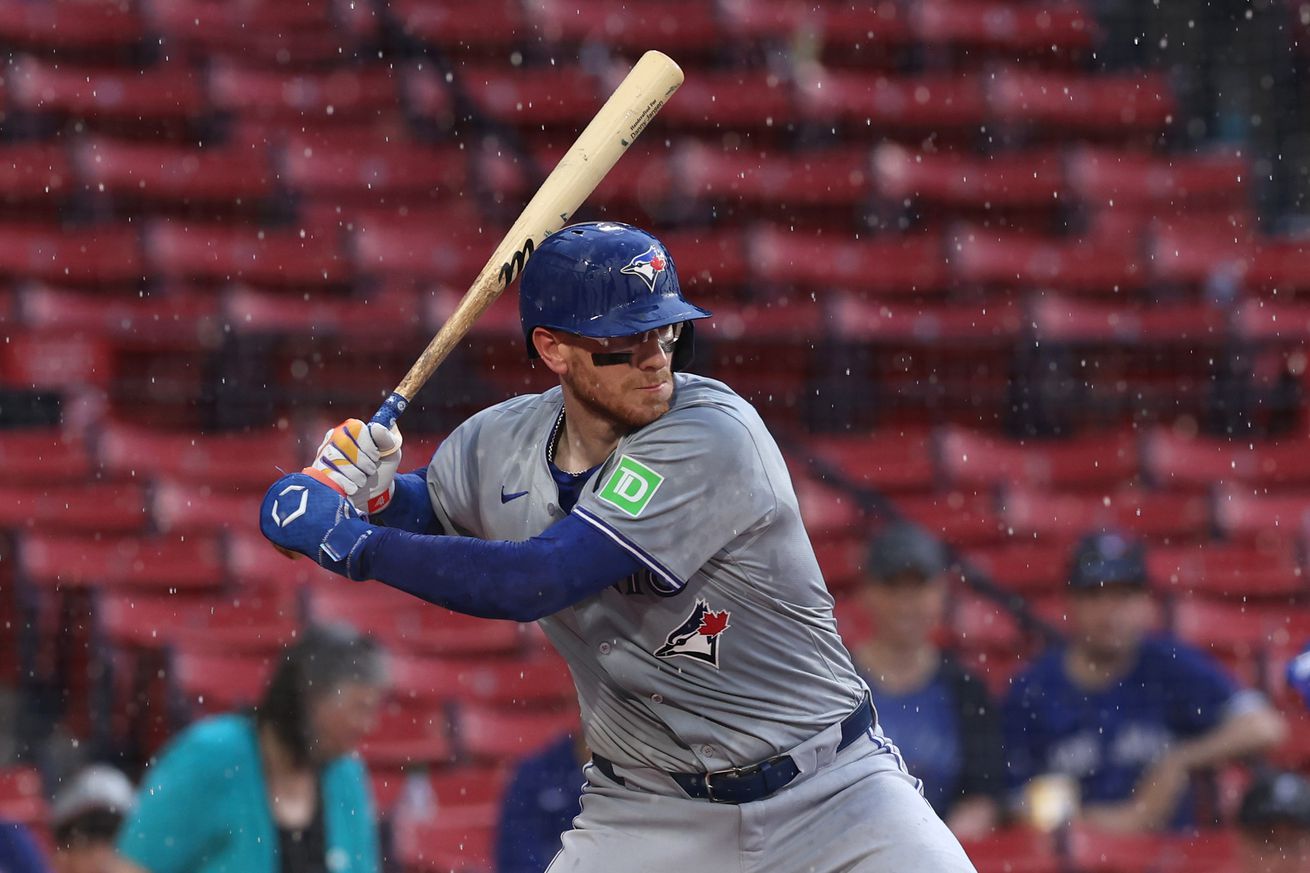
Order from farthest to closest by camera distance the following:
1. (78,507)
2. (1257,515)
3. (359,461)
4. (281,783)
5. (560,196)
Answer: (1257,515) < (78,507) < (281,783) < (560,196) < (359,461)

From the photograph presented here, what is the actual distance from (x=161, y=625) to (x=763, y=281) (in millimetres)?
2563

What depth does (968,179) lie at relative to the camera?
7.15 metres

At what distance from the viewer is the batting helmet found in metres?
2.45

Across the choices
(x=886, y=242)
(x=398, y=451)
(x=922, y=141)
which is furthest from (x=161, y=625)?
(x=922, y=141)

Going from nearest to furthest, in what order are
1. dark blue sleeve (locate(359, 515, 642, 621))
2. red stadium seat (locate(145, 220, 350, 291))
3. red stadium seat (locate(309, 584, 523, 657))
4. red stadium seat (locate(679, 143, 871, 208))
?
1. dark blue sleeve (locate(359, 515, 642, 621))
2. red stadium seat (locate(309, 584, 523, 657))
3. red stadium seat (locate(145, 220, 350, 291))
4. red stadium seat (locate(679, 143, 871, 208))

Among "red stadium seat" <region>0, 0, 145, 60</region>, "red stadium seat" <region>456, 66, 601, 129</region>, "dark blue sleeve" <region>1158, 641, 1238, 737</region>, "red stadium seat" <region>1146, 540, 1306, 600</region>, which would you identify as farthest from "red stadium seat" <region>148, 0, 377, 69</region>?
"dark blue sleeve" <region>1158, 641, 1238, 737</region>

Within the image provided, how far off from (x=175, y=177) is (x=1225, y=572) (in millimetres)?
3806

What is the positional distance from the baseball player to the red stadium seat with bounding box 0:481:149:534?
8.85 feet

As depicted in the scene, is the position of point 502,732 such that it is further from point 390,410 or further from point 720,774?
point 720,774

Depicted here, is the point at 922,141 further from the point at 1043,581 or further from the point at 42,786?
the point at 42,786

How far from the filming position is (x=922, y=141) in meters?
7.48

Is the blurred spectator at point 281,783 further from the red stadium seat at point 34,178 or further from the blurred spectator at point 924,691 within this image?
the red stadium seat at point 34,178

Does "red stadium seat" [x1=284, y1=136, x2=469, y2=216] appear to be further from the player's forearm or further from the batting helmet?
the batting helmet

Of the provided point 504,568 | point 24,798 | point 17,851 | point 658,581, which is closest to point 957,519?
point 24,798
